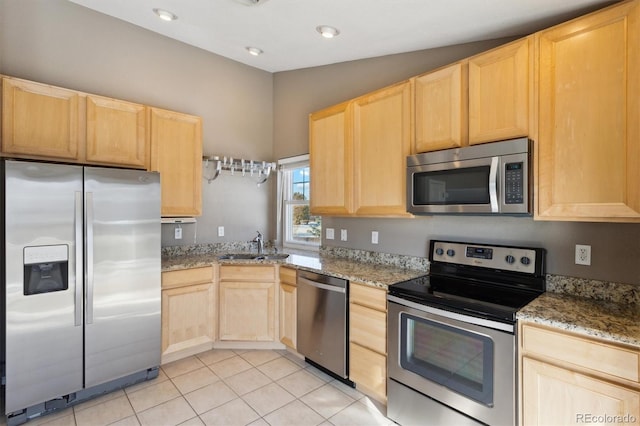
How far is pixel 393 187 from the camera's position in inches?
95.1

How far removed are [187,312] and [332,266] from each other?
1.37 metres

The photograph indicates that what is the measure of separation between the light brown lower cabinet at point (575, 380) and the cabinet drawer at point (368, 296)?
828 millimetres

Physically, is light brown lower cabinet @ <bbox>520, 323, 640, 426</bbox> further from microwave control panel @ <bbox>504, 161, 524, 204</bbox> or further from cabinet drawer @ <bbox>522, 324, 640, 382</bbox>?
microwave control panel @ <bbox>504, 161, 524, 204</bbox>

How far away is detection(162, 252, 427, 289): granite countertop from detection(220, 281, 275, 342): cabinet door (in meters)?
0.24

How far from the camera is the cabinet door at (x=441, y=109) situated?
2033 mm

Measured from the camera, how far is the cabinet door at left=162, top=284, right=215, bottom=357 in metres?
2.71

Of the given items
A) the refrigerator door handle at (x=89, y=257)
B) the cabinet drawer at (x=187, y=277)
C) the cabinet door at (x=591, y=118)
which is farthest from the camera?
the cabinet drawer at (x=187, y=277)

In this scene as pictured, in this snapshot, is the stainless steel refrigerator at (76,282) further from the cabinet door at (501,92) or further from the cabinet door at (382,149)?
the cabinet door at (501,92)

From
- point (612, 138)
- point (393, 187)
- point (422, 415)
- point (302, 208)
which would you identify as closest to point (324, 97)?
point (302, 208)

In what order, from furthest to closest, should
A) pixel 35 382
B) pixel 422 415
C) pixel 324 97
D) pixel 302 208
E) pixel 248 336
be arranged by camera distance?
pixel 302 208 < pixel 324 97 < pixel 248 336 < pixel 35 382 < pixel 422 415

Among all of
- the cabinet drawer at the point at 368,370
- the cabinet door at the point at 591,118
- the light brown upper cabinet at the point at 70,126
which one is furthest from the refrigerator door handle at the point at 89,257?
the cabinet door at the point at 591,118

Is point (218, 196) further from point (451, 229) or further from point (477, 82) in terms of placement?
point (477, 82)

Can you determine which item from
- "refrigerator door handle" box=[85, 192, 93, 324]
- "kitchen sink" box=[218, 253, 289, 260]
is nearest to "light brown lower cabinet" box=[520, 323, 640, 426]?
"kitchen sink" box=[218, 253, 289, 260]

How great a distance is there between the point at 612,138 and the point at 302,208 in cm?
290
